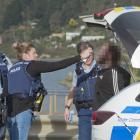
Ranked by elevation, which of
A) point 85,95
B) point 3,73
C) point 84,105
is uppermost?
point 3,73

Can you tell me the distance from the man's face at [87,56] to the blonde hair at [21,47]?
23.8 inches

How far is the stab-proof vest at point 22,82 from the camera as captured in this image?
21.4 feet

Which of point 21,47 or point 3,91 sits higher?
point 21,47

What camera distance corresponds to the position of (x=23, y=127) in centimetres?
660

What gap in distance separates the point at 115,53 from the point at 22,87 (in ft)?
3.43

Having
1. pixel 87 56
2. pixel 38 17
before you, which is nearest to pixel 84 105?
pixel 87 56

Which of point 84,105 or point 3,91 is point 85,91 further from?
point 3,91

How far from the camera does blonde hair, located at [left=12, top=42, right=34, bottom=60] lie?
661cm

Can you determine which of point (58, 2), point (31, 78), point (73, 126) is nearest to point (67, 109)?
point (31, 78)

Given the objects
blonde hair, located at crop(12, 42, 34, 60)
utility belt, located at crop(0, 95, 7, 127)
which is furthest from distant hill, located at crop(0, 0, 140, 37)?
utility belt, located at crop(0, 95, 7, 127)

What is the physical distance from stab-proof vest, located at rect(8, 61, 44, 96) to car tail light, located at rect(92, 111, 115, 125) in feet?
3.16

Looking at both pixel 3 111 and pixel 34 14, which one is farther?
pixel 34 14

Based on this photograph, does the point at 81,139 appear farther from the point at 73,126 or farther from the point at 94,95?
the point at 73,126

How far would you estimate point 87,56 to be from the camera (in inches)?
251
